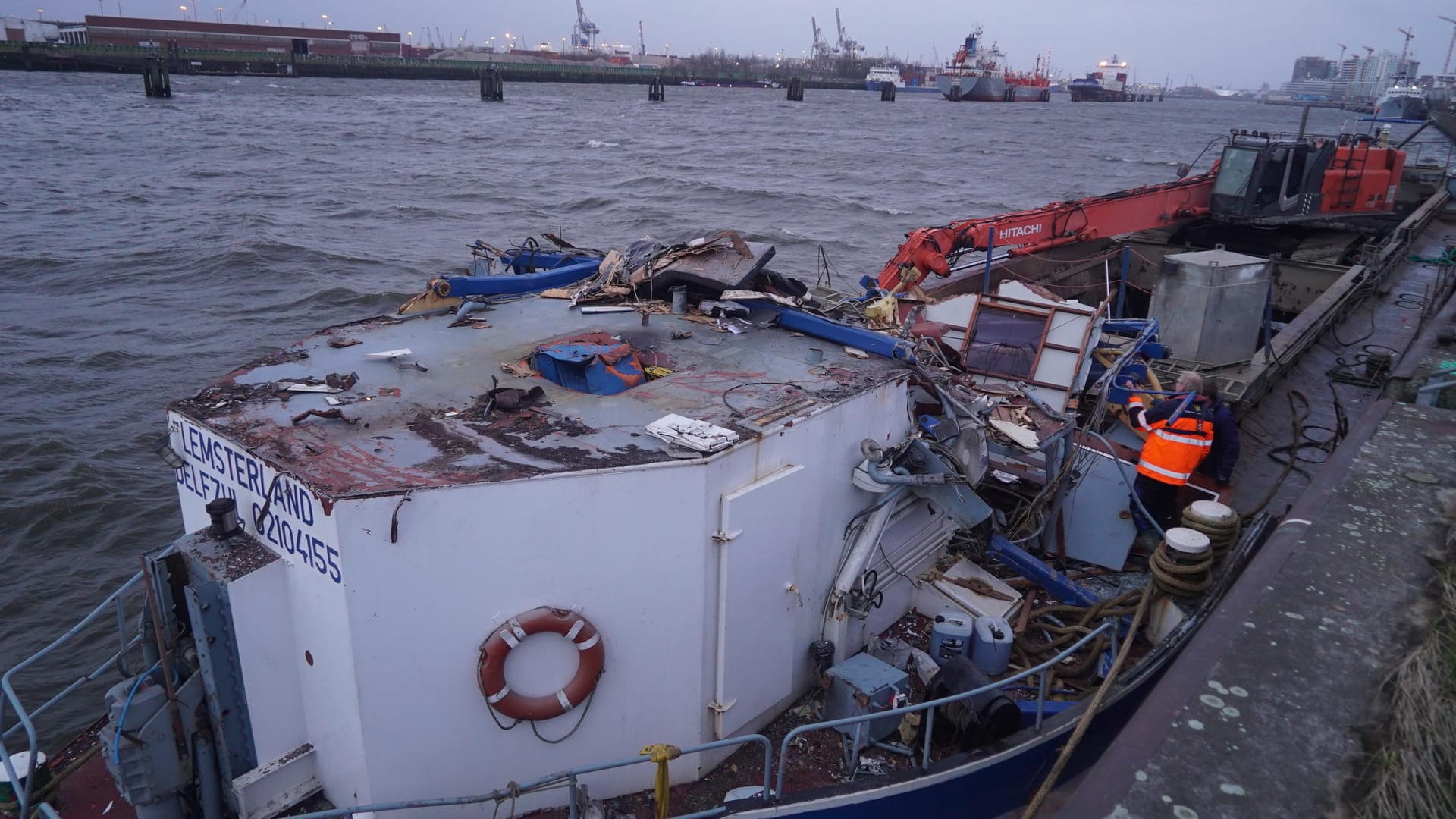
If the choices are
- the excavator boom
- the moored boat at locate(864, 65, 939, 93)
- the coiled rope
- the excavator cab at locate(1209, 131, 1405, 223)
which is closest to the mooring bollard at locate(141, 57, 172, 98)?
the excavator boom

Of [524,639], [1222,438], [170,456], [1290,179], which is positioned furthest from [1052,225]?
[170,456]

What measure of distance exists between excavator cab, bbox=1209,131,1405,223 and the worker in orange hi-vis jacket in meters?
11.9

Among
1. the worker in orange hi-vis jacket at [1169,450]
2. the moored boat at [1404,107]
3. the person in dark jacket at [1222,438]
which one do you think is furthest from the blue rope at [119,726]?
the moored boat at [1404,107]

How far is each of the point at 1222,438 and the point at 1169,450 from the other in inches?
35.2

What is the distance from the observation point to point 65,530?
1188cm

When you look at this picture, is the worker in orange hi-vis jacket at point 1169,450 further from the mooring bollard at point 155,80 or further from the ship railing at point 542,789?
the mooring bollard at point 155,80

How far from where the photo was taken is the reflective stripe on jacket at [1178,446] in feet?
24.7

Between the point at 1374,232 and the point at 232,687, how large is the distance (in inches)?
948

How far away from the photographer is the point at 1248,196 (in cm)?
1762

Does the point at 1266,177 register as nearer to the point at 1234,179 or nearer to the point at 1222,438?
the point at 1234,179

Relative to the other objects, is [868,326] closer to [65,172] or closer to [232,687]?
[232,687]

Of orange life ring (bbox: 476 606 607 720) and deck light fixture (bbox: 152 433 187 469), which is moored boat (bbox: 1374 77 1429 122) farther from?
deck light fixture (bbox: 152 433 187 469)

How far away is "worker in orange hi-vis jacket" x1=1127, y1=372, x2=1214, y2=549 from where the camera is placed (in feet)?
24.8

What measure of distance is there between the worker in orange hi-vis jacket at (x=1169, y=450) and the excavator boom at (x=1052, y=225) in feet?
12.6
